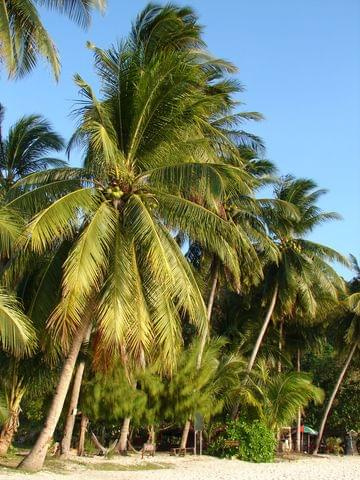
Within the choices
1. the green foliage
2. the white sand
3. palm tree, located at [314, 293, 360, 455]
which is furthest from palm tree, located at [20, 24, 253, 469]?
the green foliage

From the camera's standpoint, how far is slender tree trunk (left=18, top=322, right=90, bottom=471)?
45.4 ft

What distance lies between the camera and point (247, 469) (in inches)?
760

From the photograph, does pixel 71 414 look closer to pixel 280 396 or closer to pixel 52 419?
pixel 52 419

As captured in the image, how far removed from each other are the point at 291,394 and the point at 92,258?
49.0 ft

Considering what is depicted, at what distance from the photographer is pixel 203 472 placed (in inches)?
696

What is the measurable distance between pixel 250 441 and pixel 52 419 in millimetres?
11112

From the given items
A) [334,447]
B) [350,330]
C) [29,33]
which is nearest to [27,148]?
[29,33]

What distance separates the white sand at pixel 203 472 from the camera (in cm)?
1478

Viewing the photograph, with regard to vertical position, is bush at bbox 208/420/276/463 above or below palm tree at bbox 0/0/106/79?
below

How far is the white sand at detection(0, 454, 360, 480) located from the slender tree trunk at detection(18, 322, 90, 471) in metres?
0.37

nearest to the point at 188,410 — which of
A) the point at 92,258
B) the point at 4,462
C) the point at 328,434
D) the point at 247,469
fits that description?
the point at 247,469

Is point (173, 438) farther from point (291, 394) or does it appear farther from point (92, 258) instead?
point (92, 258)

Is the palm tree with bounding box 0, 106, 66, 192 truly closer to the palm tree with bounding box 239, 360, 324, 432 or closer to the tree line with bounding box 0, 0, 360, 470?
the tree line with bounding box 0, 0, 360, 470

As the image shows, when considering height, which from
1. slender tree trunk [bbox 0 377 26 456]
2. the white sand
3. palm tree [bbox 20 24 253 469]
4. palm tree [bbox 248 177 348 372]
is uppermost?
palm tree [bbox 248 177 348 372]
